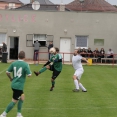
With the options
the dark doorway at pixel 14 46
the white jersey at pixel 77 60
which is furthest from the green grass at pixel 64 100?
the dark doorway at pixel 14 46

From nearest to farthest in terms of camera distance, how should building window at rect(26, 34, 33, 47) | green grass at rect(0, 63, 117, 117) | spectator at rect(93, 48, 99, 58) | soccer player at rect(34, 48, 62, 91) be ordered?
green grass at rect(0, 63, 117, 117) < soccer player at rect(34, 48, 62, 91) < spectator at rect(93, 48, 99, 58) < building window at rect(26, 34, 33, 47)

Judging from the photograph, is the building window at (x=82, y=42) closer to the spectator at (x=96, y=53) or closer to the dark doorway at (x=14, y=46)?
the spectator at (x=96, y=53)

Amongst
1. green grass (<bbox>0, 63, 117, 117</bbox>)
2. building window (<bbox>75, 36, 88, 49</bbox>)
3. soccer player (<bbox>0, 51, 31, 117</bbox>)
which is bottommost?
green grass (<bbox>0, 63, 117, 117</bbox>)

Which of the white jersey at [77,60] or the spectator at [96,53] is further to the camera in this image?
the spectator at [96,53]

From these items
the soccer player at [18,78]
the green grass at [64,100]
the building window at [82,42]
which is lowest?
the green grass at [64,100]

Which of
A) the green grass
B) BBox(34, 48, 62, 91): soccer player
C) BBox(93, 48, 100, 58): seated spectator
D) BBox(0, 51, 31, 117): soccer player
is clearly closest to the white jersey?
BBox(34, 48, 62, 91): soccer player

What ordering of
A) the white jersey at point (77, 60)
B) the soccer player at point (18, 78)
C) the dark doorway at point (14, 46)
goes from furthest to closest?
the dark doorway at point (14, 46) < the white jersey at point (77, 60) < the soccer player at point (18, 78)

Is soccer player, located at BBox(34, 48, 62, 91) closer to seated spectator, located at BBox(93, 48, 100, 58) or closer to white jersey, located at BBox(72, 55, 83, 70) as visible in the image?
white jersey, located at BBox(72, 55, 83, 70)

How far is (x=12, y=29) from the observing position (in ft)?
139

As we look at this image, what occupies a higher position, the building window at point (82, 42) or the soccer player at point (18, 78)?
the building window at point (82, 42)

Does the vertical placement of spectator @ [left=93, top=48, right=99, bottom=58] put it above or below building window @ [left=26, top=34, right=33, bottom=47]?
below

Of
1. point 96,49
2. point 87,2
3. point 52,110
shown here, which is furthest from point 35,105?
point 87,2

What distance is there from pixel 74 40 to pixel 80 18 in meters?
2.21

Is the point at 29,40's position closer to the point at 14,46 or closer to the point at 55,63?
the point at 14,46
